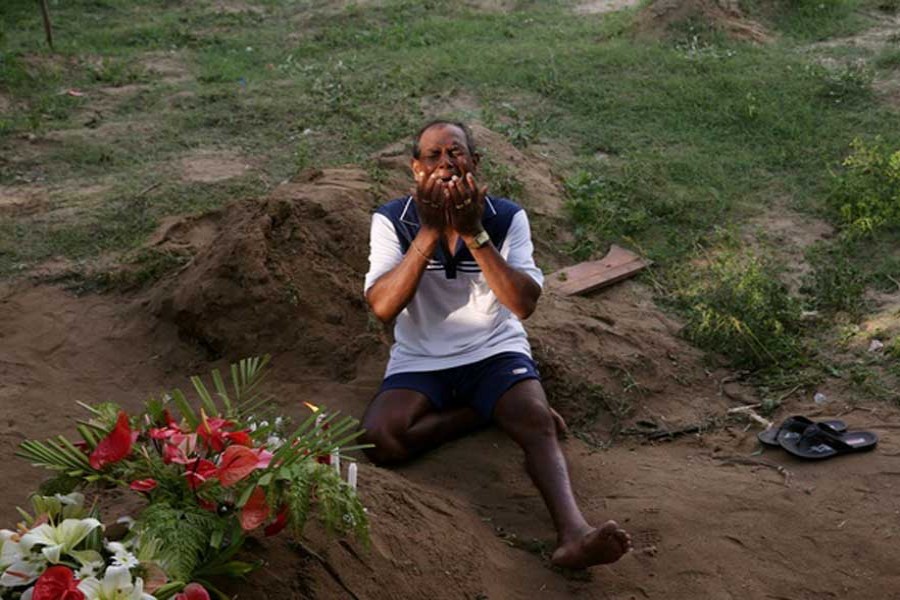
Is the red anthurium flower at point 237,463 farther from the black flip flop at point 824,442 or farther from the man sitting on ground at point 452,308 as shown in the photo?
the black flip flop at point 824,442

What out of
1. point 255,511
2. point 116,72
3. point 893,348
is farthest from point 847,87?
point 255,511

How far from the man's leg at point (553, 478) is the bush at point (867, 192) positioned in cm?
295

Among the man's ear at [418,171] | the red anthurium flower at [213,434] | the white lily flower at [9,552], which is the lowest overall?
the white lily flower at [9,552]

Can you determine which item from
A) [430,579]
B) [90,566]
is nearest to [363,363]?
[430,579]

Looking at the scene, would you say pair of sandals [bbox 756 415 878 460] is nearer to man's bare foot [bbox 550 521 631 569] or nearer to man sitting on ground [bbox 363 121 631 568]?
man sitting on ground [bbox 363 121 631 568]

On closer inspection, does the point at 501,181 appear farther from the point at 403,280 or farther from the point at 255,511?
the point at 255,511

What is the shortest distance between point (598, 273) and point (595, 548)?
2.83 m

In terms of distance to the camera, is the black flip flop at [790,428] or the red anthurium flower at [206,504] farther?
the black flip flop at [790,428]

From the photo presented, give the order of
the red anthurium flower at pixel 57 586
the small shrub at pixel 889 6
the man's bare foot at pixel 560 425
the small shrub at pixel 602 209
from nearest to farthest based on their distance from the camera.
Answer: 1. the red anthurium flower at pixel 57 586
2. the man's bare foot at pixel 560 425
3. the small shrub at pixel 602 209
4. the small shrub at pixel 889 6

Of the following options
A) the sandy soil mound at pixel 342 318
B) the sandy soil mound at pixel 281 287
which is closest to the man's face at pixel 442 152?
the sandy soil mound at pixel 342 318

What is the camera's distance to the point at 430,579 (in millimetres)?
3406

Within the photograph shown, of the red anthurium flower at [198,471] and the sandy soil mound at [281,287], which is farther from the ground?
the red anthurium flower at [198,471]

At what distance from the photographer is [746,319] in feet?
18.1

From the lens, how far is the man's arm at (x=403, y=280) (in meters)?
4.15
